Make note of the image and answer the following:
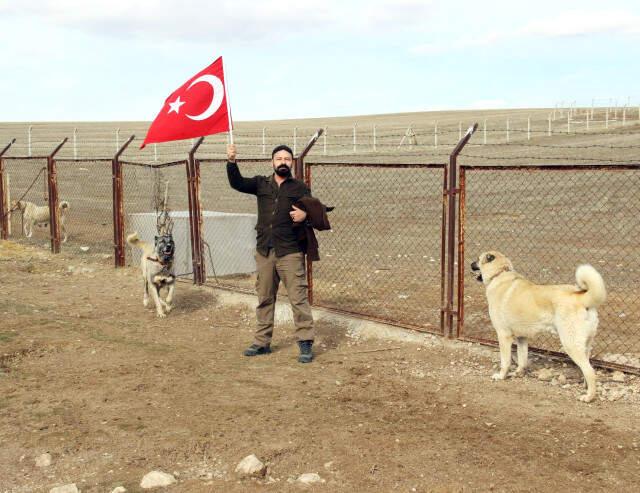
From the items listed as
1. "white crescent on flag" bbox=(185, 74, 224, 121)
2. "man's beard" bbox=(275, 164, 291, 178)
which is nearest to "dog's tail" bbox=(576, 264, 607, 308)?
"man's beard" bbox=(275, 164, 291, 178)

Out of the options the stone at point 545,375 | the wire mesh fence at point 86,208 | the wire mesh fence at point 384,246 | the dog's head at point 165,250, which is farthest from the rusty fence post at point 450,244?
the wire mesh fence at point 86,208

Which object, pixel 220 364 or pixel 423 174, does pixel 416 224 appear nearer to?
pixel 423 174

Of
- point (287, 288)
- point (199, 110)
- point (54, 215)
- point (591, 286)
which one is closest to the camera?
point (591, 286)

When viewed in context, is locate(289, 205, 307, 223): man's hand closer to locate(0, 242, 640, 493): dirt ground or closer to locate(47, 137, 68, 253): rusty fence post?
locate(0, 242, 640, 493): dirt ground

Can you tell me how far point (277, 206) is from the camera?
712 centimetres

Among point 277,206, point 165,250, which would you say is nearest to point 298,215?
point 277,206

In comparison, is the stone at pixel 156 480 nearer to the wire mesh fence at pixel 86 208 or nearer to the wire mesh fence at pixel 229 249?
Answer: the wire mesh fence at pixel 229 249

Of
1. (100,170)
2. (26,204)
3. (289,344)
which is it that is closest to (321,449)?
(289,344)

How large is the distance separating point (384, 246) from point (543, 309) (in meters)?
7.97

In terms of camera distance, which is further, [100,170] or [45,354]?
[100,170]

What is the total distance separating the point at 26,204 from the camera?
16062 mm

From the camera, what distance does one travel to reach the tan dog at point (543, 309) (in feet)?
18.2

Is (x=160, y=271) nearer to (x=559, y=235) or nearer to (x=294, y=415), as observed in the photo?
(x=294, y=415)

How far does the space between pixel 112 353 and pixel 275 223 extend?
2.04 m
